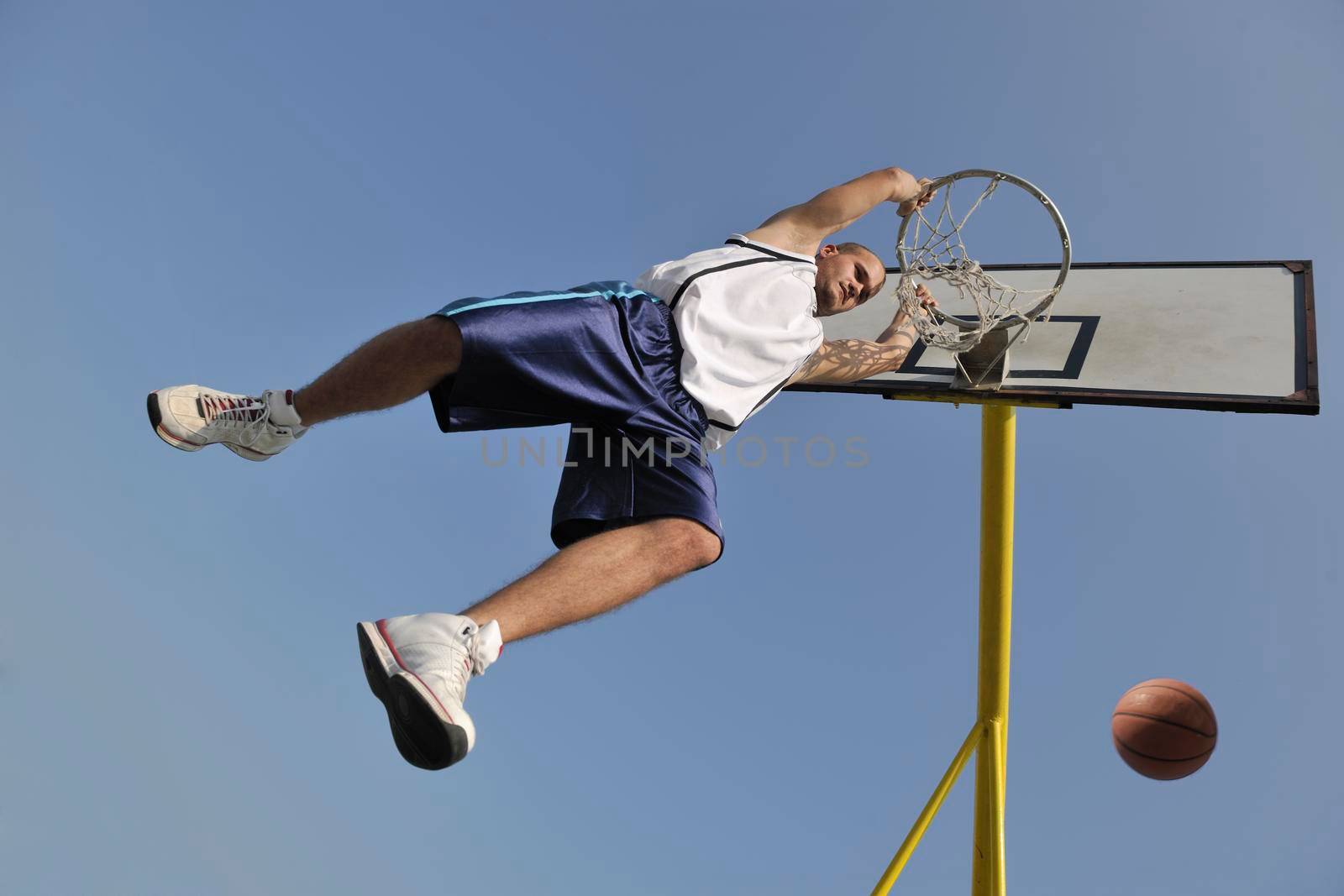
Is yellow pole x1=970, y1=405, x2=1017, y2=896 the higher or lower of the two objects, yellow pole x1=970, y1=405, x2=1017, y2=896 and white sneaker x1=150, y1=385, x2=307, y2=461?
the lower

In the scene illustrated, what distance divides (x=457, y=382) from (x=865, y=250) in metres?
2.00

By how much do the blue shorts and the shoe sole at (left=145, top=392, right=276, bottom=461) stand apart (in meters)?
0.82

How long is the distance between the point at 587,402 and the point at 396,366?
60 cm

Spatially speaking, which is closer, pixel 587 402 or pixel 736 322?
pixel 587 402

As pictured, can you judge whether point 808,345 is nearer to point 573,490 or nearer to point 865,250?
point 865,250

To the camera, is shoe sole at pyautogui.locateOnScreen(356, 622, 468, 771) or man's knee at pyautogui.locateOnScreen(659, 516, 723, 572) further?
man's knee at pyautogui.locateOnScreen(659, 516, 723, 572)

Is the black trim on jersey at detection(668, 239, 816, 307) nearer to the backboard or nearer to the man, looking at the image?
the man

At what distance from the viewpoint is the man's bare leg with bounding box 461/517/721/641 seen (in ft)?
10.6

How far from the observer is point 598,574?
3.40 m

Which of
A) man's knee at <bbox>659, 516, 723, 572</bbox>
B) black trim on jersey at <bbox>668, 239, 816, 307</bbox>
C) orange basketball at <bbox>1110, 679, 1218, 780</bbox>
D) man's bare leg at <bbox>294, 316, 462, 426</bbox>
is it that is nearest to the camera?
man's bare leg at <bbox>294, 316, 462, 426</bbox>

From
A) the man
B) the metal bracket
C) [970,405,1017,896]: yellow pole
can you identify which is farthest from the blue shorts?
[970,405,1017,896]: yellow pole

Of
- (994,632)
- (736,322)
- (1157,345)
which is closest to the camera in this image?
(736,322)

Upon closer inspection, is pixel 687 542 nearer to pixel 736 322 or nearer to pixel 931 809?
pixel 736 322

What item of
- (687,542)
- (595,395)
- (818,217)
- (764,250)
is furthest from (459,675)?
(818,217)
